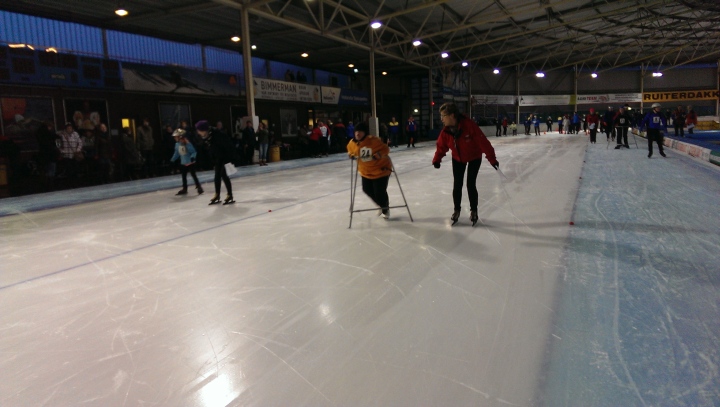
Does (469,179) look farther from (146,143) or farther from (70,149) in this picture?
(146,143)

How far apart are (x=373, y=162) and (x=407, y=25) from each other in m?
16.7

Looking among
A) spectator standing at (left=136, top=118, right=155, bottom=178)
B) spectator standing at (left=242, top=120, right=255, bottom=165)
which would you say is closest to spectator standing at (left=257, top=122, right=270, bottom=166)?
spectator standing at (left=242, top=120, right=255, bottom=165)

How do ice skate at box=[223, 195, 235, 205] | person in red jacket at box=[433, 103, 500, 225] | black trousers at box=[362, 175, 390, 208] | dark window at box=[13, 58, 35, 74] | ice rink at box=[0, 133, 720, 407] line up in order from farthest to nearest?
dark window at box=[13, 58, 35, 74] < ice skate at box=[223, 195, 235, 205] < black trousers at box=[362, 175, 390, 208] < person in red jacket at box=[433, 103, 500, 225] < ice rink at box=[0, 133, 720, 407]

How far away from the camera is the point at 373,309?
2658mm

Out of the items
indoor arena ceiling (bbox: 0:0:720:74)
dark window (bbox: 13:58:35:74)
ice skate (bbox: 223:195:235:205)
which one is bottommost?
ice skate (bbox: 223:195:235:205)

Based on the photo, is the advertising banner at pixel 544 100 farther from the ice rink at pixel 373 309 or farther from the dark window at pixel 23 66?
the dark window at pixel 23 66

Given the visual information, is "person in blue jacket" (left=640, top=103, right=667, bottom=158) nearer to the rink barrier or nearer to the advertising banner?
the rink barrier

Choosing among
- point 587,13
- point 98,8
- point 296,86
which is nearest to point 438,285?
point 98,8

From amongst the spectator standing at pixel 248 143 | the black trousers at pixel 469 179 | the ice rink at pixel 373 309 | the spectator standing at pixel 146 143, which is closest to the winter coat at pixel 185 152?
the ice rink at pixel 373 309

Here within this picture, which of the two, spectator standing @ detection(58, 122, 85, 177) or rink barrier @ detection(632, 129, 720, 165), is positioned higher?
spectator standing @ detection(58, 122, 85, 177)

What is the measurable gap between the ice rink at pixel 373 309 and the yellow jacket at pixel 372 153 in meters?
0.63

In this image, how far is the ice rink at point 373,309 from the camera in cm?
187

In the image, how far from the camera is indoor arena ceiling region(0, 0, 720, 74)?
523 inches

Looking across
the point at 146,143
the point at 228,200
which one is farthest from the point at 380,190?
the point at 146,143
